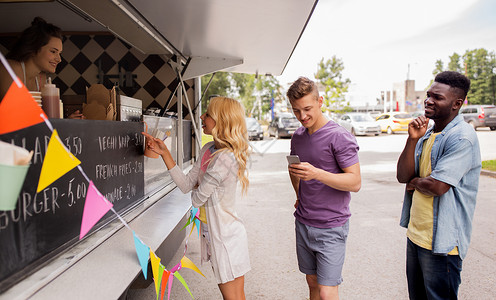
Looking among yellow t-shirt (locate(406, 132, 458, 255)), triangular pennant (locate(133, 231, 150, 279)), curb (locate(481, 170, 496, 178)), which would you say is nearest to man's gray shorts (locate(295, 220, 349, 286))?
yellow t-shirt (locate(406, 132, 458, 255))

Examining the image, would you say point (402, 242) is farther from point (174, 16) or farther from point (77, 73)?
point (77, 73)

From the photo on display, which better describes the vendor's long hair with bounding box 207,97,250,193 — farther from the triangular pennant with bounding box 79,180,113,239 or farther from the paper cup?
the paper cup

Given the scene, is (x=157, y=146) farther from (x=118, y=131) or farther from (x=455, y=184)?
(x=455, y=184)

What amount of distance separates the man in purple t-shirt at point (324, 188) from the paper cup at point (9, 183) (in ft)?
4.72

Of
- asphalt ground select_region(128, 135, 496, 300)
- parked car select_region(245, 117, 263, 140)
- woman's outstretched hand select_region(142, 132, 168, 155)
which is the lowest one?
asphalt ground select_region(128, 135, 496, 300)

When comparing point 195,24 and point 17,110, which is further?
point 195,24

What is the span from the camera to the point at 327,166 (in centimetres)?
237

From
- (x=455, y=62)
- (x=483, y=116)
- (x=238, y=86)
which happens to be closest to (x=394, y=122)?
(x=483, y=116)

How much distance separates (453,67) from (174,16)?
6041 centimetres

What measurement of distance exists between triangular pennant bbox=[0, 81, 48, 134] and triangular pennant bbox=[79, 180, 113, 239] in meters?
0.40

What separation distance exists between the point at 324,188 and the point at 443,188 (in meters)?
0.69

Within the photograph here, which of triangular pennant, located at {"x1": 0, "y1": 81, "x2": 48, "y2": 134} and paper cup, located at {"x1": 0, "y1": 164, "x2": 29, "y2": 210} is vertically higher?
triangular pennant, located at {"x1": 0, "y1": 81, "x2": 48, "y2": 134}

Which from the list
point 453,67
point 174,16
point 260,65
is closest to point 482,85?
point 453,67

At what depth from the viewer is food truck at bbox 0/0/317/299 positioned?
1768 mm
